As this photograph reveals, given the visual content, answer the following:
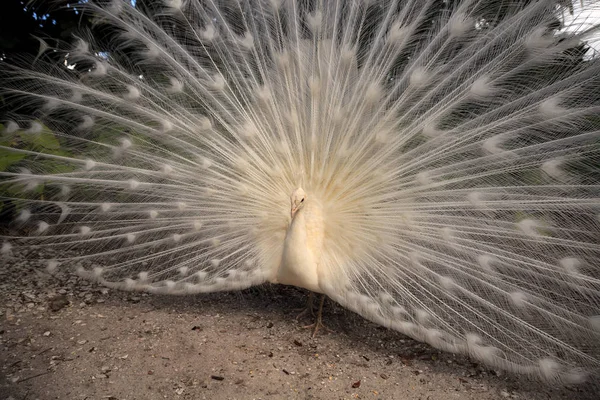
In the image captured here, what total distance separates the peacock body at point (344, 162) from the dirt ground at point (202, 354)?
257 mm

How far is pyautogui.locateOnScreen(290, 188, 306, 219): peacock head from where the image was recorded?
2.34 metres

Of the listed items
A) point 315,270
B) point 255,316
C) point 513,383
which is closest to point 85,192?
point 255,316

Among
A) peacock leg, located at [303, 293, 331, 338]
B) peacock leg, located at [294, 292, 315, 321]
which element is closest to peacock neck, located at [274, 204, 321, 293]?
peacock leg, located at [303, 293, 331, 338]

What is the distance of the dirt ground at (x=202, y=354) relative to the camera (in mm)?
2145

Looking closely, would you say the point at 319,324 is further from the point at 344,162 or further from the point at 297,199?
the point at 344,162

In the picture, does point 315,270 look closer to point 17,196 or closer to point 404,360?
point 404,360

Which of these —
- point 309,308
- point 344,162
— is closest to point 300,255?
point 344,162

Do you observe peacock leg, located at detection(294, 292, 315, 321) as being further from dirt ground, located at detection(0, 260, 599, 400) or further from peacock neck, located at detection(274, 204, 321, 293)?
peacock neck, located at detection(274, 204, 321, 293)

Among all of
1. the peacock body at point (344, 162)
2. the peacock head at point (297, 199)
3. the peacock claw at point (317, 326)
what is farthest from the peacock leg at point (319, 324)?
the peacock head at point (297, 199)

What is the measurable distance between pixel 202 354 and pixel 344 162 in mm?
1451

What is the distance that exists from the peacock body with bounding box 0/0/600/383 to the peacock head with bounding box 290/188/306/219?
0.05 feet

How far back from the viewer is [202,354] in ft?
7.89

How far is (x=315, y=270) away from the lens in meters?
2.39

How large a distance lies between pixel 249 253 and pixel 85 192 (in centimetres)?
122
